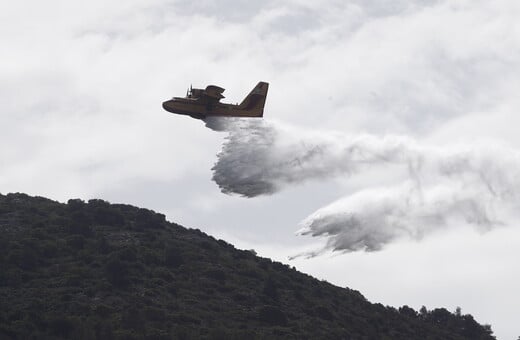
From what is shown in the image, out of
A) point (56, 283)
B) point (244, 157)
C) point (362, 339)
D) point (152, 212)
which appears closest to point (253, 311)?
point (362, 339)

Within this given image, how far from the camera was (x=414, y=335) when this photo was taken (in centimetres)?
12075

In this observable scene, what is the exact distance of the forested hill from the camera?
96750 mm

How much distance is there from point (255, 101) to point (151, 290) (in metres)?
30.5

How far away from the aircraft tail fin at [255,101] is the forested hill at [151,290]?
65.4 feet

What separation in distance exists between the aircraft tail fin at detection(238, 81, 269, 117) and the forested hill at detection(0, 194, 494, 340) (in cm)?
1993

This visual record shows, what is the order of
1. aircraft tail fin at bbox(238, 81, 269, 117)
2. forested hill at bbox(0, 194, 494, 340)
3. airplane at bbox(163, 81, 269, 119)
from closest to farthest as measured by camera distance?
airplane at bbox(163, 81, 269, 119) < aircraft tail fin at bbox(238, 81, 269, 117) < forested hill at bbox(0, 194, 494, 340)

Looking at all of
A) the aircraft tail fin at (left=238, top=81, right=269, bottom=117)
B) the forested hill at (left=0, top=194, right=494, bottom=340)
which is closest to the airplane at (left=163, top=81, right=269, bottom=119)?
the aircraft tail fin at (left=238, top=81, right=269, bottom=117)

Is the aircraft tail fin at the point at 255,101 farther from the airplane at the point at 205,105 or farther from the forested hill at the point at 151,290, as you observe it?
the forested hill at the point at 151,290

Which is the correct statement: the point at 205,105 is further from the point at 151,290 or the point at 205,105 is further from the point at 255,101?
the point at 151,290

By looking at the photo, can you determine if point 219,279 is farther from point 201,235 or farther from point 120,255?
point 201,235

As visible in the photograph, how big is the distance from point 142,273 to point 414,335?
1186 inches

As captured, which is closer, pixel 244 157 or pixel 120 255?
pixel 244 157

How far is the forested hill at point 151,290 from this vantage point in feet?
317

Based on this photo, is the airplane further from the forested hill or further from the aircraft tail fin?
the forested hill
